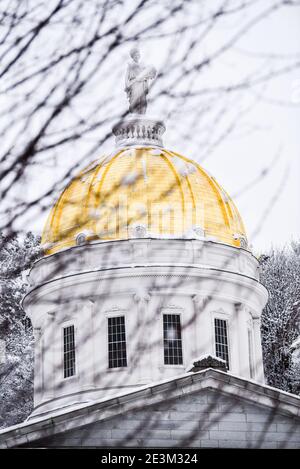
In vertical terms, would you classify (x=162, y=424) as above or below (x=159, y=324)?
below

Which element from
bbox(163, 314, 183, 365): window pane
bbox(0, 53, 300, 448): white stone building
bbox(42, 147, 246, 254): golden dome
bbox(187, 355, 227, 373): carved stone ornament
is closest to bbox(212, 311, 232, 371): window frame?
bbox(0, 53, 300, 448): white stone building

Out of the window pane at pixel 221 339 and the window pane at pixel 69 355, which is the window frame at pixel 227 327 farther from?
the window pane at pixel 69 355

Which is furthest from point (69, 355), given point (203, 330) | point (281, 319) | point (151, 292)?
point (281, 319)

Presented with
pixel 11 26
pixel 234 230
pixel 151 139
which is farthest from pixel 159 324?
pixel 11 26

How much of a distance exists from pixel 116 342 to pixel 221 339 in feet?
14.2

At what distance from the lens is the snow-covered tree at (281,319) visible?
54125 mm

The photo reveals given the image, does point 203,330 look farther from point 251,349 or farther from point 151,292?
point 251,349

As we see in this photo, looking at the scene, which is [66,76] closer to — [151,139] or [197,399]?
[197,399]

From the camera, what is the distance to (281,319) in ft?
184

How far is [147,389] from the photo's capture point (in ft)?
97.0

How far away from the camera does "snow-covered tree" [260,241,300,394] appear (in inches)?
2131

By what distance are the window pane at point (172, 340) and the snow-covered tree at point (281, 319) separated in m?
10.8

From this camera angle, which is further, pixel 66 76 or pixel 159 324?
pixel 159 324
